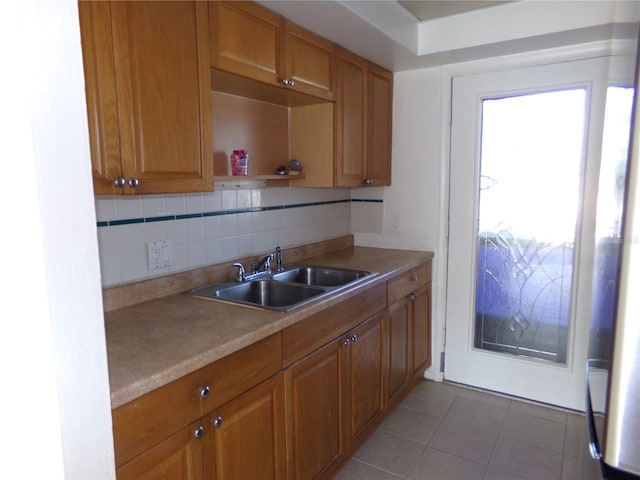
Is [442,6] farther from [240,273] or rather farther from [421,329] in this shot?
[421,329]

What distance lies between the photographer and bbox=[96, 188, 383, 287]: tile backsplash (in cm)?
169

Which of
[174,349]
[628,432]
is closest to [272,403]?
[174,349]

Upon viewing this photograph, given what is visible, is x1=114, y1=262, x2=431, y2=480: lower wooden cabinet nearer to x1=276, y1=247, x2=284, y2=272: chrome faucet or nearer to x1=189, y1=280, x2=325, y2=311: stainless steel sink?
x1=189, y1=280, x2=325, y2=311: stainless steel sink

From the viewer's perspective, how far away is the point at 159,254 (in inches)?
72.7

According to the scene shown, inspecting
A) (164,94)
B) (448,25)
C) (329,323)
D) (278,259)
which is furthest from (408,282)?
(164,94)

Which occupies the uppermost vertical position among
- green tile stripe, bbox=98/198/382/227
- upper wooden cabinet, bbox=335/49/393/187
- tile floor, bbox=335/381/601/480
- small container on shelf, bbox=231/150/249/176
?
upper wooden cabinet, bbox=335/49/393/187

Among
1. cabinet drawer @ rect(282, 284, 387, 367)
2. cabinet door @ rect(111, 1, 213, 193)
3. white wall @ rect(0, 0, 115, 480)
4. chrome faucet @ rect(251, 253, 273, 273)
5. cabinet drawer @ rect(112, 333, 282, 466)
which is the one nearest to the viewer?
white wall @ rect(0, 0, 115, 480)

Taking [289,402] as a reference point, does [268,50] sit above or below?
above

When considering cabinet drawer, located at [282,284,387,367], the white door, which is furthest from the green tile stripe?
the white door

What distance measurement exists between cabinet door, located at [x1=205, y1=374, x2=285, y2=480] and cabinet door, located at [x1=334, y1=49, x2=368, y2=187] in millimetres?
1326

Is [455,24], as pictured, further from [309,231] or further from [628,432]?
[628,432]

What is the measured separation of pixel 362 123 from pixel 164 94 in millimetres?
1447

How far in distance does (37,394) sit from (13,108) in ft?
1.35

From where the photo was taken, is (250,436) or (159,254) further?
(159,254)
